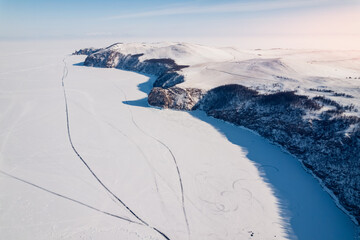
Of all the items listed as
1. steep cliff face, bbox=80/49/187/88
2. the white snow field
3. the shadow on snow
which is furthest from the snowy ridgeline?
steep cliff face, bbox=80/49/187/88

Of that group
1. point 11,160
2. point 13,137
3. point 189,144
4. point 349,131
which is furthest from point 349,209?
point 13,137

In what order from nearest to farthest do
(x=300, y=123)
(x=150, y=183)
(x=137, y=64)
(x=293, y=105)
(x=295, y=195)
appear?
(x=295, y=195)
(x=150, y=183)
(x=300, y=123)
(x=293, y=105)
(x=137, y=64)

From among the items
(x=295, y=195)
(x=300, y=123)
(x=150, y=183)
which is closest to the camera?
(x=295, y=195)

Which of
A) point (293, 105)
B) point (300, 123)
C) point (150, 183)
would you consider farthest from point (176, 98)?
point (150, 183)

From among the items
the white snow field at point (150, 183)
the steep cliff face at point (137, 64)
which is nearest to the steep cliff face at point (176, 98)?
the white snow field at point (150, 183)

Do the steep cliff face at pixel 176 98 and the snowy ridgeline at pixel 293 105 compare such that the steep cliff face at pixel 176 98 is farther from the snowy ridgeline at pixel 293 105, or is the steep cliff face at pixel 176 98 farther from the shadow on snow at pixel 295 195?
the shadow on snow at pixel 295 195

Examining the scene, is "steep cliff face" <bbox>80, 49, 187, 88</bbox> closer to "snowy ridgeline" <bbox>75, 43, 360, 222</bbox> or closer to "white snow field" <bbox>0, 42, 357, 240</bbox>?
"snowy ridgeline" <bbox>75, 43, 360, 222</bbox>

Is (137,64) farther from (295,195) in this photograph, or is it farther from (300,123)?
(295,195)
